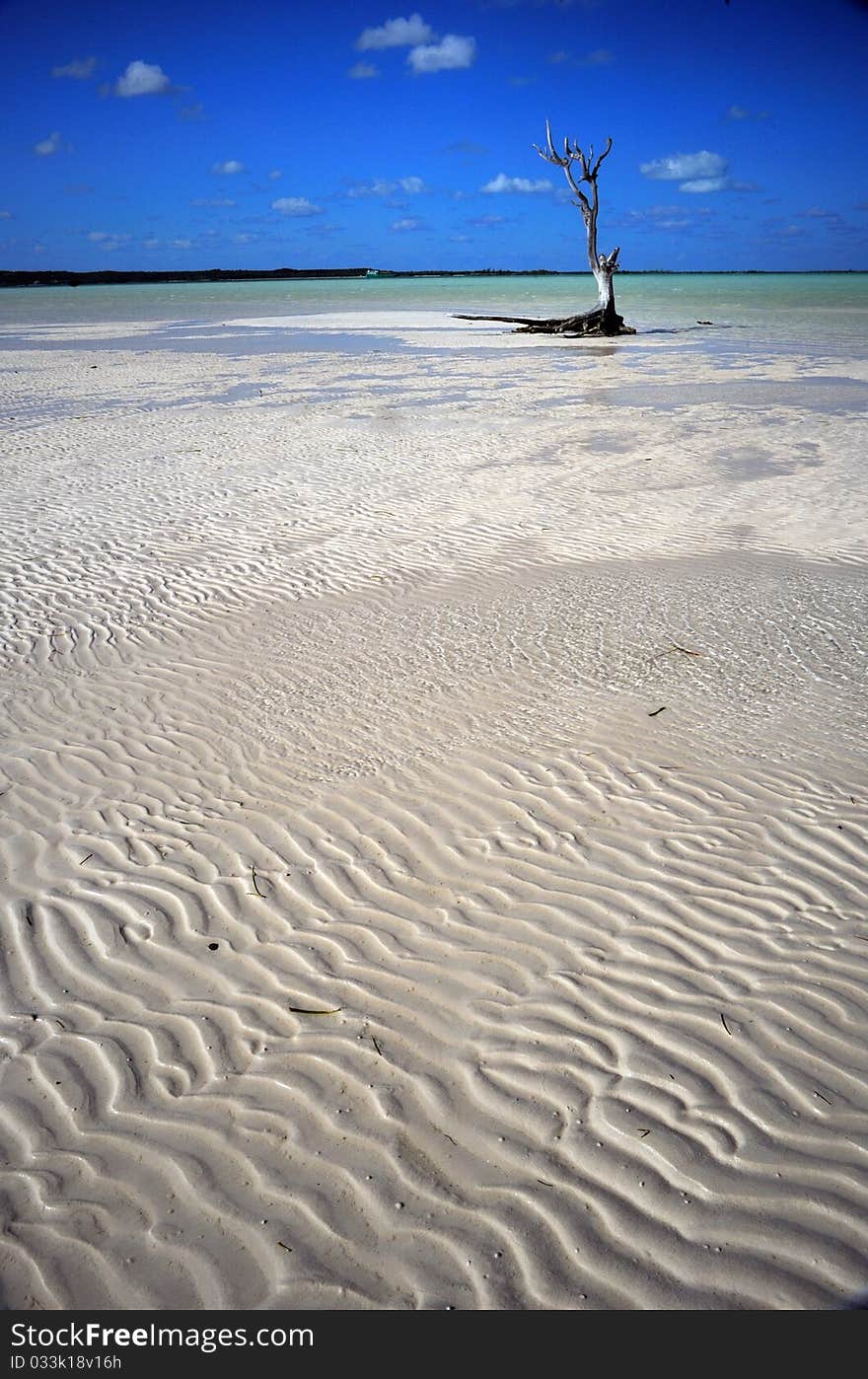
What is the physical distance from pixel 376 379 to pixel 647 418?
8.37 meters

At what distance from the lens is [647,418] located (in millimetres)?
15914

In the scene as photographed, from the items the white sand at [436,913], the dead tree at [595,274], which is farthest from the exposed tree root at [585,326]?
the white sand at [436,913]

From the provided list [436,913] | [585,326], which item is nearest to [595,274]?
[585,326]

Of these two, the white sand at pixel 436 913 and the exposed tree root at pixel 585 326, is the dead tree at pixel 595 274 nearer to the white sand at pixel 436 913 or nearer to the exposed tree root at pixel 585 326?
the exposed tree root at pixel 585 326

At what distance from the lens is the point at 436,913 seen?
3951 millimetres

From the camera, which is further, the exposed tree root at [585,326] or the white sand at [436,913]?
the exposed tree root at [585,326]

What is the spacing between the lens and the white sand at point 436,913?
8.73ft

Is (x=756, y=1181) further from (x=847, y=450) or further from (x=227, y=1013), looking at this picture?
(x=847, y=450)

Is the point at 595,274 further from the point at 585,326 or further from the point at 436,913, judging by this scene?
the point at 436,913

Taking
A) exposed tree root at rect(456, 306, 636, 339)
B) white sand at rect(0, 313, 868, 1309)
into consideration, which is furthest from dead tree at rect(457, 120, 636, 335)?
white sand at rect(0, 313, 868, 1309)

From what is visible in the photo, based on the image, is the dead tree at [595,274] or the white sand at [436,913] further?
the dead tree at [595,274]

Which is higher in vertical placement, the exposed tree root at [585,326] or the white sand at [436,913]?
the exposed tree root at [585,326]
